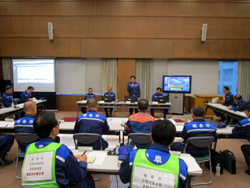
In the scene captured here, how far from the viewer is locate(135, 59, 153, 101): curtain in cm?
759

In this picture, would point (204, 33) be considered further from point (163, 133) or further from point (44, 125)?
point (44, 125)

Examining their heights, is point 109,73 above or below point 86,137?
above

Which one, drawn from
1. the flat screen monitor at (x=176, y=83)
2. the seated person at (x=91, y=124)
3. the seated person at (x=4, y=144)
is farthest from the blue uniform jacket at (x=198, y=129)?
the flat screen monitor at (x=176, y=83)

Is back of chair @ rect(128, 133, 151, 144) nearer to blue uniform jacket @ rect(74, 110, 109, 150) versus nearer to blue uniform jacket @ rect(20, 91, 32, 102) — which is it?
blue uniform jacket @ rect(74, 110, 109, 150)

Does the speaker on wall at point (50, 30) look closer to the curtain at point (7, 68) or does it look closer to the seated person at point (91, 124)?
the curtain at point (7, 68)

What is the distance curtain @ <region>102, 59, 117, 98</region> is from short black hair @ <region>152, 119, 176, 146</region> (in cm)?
648

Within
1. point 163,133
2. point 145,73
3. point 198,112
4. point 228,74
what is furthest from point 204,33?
point 163,133

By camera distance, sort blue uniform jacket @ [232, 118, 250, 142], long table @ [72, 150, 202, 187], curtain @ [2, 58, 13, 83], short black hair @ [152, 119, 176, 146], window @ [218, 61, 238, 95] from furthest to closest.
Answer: curtain @ [2, 58, 13, 83] → window @ [218, 61, 238, 95] → blue uniform jacket @ [232, 118, 250, 142] → long table @ [72, 150, 202, 187] → short black hair @ [152, 119, 176, 146]

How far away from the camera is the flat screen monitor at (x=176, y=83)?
713 centimetres

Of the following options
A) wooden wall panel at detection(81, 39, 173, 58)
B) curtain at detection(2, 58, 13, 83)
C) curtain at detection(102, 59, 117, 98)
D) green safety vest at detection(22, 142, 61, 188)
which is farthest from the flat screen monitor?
curtain at detection(2, 58, 13, 83)

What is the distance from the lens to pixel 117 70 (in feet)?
25.0

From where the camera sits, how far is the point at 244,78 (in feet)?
24.5

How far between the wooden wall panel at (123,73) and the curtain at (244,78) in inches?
182

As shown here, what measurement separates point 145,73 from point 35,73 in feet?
15.8
